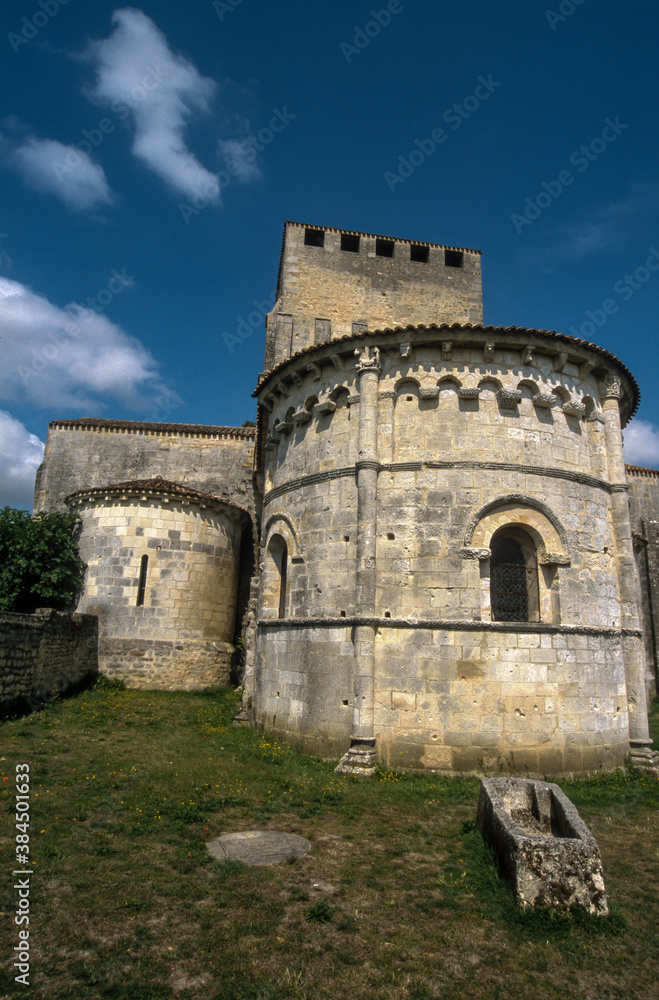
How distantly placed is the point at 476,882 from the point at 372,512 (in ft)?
19.7

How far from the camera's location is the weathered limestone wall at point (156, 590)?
1767 centimetres

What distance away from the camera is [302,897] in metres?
5.21

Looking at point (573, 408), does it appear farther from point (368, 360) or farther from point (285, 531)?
point (285, 531)

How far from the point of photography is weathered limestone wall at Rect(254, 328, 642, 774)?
9656mm

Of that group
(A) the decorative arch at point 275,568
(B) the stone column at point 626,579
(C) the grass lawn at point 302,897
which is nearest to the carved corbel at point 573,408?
(B) the stone column at point 626,579

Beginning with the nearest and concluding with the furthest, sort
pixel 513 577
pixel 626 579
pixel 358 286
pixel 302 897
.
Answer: pixel 302 897
pixel 513 577
pixel 626 579
pixel 358 286

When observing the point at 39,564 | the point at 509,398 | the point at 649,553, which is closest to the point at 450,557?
the point at 509,398

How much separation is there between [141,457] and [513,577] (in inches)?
801

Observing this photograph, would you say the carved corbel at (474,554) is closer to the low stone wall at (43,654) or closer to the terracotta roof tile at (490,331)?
the terracotta roof tile at (490,331)

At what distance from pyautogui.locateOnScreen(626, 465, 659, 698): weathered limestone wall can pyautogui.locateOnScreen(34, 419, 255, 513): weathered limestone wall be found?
16859mm

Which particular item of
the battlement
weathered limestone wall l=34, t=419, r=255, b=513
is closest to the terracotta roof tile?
the battlement

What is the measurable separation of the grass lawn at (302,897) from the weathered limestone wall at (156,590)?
8.41 meters

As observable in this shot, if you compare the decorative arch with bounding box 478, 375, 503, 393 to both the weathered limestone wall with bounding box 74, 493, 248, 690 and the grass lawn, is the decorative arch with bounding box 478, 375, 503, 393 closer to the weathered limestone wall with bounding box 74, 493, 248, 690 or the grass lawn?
the grass lawn

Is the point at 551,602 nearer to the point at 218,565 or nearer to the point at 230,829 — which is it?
the point at 230,829
